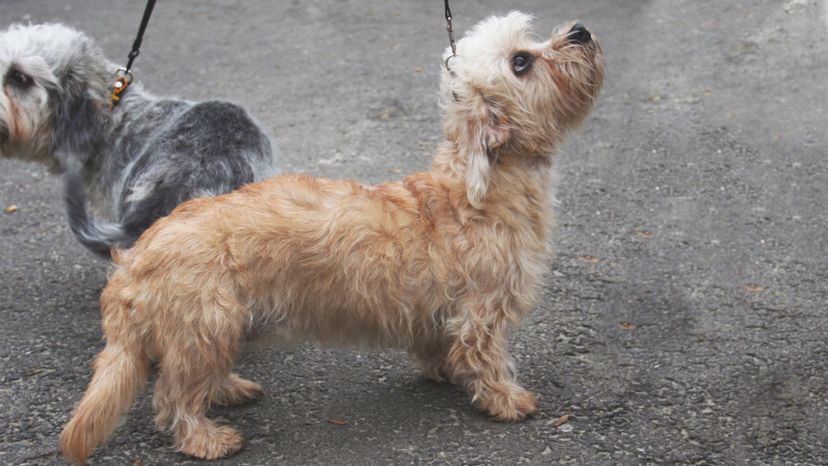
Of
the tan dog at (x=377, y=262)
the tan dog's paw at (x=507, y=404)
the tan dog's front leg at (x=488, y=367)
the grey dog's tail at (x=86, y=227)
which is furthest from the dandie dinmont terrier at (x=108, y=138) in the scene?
the tan dog's paw at (x=507, y=404)

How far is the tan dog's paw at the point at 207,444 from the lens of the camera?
12.0ft

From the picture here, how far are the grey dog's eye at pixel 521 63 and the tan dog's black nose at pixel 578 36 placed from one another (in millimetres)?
201

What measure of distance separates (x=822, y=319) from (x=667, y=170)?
1.96 meters

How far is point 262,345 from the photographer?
381cm

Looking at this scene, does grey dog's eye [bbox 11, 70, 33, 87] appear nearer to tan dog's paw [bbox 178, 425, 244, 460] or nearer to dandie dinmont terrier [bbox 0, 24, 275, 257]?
dandie dinmont terrier [bbox 0, 24, 275, 257]

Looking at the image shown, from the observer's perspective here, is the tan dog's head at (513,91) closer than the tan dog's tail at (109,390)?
No

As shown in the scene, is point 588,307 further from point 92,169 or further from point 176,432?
point 92,169

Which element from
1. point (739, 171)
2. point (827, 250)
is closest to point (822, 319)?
point (827, 250)

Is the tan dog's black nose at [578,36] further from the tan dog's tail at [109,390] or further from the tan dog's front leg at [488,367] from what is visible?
the tan dog's tail at [109,390]

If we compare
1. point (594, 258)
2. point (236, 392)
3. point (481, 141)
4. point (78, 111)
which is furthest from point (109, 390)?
point (594, 258)

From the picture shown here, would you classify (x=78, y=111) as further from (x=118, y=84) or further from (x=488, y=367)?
(x=488, y=367)

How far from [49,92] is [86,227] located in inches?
33.6

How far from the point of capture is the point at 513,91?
3.76 metres

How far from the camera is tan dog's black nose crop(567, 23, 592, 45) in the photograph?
3.87 meters
